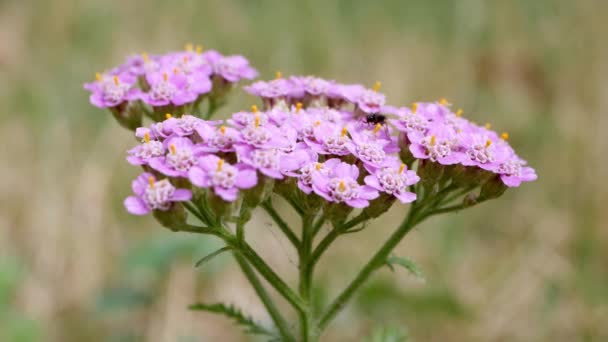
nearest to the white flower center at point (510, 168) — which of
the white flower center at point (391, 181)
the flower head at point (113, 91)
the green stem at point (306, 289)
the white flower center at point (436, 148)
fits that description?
the white flower center at point (436, 148)

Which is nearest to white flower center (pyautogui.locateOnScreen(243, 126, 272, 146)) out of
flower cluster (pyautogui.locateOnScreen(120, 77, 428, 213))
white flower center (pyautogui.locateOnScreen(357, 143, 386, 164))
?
flower cluster (pyautogui.locateOnScreen(120, 77, 428, 213))

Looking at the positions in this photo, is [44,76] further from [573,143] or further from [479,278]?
[573,143]

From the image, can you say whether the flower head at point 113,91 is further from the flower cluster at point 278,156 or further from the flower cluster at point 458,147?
the flower cluster at point 458,147

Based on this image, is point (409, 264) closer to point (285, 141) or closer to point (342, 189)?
point (342, 189)

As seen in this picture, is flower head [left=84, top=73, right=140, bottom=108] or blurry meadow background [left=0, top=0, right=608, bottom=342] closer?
flower head [left=84, top=73, right=140, bottom=108]

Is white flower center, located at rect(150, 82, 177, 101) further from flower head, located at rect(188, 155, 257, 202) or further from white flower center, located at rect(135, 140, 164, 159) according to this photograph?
flower head, located at rect(188, 155, 257, 202)

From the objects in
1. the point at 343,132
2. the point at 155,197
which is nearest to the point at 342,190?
the point at 343,132

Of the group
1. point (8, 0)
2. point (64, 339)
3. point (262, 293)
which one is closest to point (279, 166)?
point (262, 293)
